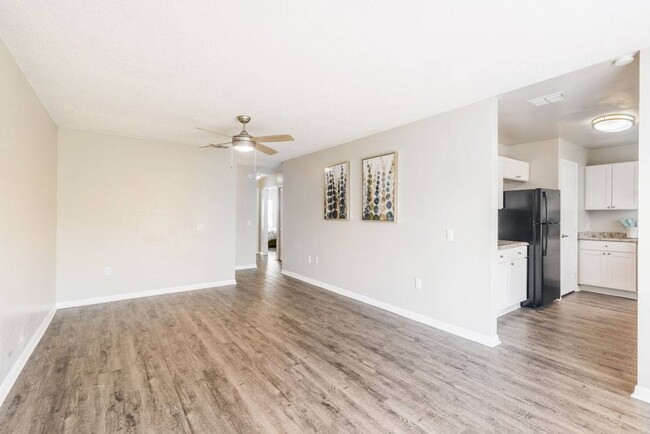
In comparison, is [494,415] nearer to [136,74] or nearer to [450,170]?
[450,170]

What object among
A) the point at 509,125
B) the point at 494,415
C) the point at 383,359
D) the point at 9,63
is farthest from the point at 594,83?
the point at 9,63

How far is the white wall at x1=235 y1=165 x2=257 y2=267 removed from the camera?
7.11 metres

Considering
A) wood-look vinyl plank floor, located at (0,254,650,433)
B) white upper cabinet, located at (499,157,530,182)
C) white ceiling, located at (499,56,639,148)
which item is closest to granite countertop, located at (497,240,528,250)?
wood-look vinyl plank floor, located at (0,254,650,433)

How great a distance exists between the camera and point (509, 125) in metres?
3.95

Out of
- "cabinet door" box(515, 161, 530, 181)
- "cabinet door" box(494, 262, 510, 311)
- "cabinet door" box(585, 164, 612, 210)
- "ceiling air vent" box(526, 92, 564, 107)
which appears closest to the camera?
"ceiling air vent" box(526, 92, 564, 107)

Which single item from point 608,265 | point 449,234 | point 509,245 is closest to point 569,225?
point 608,265

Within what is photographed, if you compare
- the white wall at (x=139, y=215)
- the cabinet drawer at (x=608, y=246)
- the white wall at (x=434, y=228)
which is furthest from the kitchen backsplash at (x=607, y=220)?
the white wall at (x=139, y=215)

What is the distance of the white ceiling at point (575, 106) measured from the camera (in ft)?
8.46

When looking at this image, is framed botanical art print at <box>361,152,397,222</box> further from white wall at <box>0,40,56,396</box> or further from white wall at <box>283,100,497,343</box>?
white wall at <box>0,40,56,396</box>

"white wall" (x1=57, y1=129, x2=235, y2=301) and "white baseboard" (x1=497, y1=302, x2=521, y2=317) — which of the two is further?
"white wall" (x1=57, y1=129, x2=235, y2=301)

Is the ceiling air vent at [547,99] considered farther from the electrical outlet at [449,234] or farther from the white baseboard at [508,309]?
the white baseboard at [508,309]

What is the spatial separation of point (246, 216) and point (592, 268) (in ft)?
22.1

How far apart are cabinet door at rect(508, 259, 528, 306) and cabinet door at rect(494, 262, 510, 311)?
0.35ft

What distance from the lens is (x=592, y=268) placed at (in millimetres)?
4906
